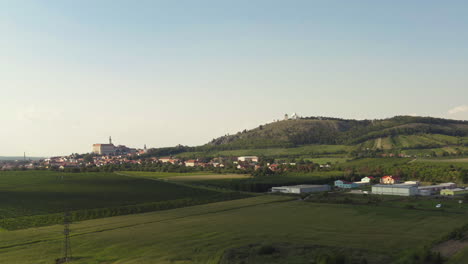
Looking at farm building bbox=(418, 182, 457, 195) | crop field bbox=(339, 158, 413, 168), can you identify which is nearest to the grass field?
farm building bbox=(418, 182, 457, 195)

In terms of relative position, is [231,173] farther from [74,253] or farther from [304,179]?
[74,253]

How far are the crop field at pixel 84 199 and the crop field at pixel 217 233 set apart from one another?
663 cm

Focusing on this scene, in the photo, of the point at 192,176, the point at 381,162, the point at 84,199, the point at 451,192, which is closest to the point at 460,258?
the point at 451,192

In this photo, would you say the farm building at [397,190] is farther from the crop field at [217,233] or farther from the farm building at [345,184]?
the crop field at [217,233]

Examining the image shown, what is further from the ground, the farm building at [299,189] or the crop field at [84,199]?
the crop field at [84,199]

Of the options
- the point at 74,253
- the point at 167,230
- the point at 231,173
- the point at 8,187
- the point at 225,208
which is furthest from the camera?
the point at 231,173

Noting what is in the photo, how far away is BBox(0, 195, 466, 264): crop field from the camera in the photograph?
43.6 meters

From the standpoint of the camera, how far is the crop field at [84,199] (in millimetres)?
69500

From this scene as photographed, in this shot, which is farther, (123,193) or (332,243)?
(123,193)

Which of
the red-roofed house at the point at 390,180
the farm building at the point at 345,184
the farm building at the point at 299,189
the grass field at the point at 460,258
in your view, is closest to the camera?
the grass field at the point at 460,258

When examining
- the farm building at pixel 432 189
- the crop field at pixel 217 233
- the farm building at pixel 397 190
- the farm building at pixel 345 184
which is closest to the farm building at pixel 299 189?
the farm building at pixel 345 184

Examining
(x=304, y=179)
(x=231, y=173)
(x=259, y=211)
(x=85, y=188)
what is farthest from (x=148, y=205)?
(x=231, y=173)

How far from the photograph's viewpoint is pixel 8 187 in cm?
10631

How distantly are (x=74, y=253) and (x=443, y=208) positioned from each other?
206ft
